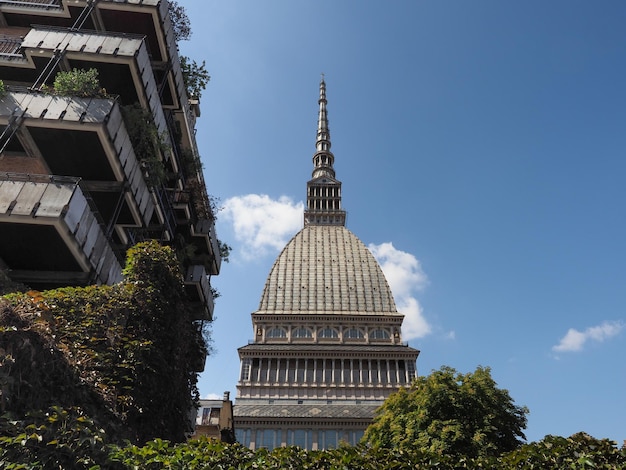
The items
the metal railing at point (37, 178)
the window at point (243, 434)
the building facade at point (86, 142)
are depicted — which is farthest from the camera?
the window at point (243, 434)

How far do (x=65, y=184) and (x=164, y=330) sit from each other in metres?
6.13

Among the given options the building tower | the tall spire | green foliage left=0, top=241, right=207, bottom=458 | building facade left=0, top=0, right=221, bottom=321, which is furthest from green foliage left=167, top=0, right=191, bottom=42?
the tall spire

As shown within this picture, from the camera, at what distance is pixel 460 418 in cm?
2573

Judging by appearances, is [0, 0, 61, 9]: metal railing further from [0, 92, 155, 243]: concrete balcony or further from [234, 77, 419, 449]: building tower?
[234, 77, 419, 449]: building tower

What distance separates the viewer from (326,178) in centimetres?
10012

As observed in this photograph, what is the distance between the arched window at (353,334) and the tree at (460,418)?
45742 millimetres

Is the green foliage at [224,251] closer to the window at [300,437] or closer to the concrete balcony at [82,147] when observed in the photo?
the concrete balcony at [82,147]

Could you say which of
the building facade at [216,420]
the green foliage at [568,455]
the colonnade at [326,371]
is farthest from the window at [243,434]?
the green foliage at [568,455]

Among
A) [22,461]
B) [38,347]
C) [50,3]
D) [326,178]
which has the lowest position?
[22,461]

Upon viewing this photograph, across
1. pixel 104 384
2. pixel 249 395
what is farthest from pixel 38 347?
pixel 249 395

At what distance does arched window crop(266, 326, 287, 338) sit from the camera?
7462 centimetres

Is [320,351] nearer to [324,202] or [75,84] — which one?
[324,202]

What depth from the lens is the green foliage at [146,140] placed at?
18.4 meters

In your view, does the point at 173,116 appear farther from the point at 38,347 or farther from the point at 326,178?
the point at 326,178
